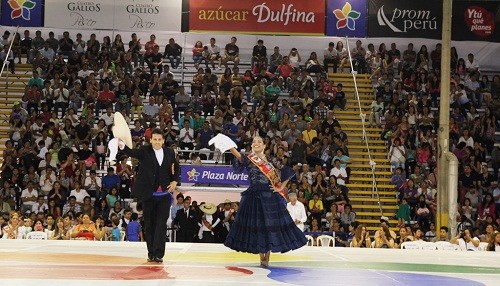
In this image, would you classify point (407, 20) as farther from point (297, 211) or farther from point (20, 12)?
point (297, 211)

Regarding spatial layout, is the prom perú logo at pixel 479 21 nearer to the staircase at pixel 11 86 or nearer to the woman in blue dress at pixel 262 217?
the staircase at pixel 11 86

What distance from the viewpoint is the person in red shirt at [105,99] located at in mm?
26938

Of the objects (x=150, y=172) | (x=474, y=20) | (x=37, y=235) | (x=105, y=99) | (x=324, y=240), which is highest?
(x=474, y=20)

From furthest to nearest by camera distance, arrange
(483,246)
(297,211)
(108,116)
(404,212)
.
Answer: (108,116) → (404,212) → (297,211) → (483,246)

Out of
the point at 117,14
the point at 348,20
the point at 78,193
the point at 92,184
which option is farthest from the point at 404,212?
the point at 117,14

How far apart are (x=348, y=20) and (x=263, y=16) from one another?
2.82 meters

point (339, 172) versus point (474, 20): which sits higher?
point (474, 20)

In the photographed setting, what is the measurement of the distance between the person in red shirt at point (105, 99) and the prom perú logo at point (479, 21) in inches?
484

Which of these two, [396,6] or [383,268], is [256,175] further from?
Result: [396,6]

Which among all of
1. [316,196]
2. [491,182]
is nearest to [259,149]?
[316,196]

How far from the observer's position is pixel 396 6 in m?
30.8

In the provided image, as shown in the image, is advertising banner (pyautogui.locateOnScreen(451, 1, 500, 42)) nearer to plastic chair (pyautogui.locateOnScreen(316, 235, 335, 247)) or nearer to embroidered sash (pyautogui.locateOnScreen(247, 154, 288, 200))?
plastic chair (pyautogui.locateOnScreen(316, 235, 335, 247))

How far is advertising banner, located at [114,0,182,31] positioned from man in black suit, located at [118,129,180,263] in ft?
63.3

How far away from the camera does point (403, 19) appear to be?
101 ft
